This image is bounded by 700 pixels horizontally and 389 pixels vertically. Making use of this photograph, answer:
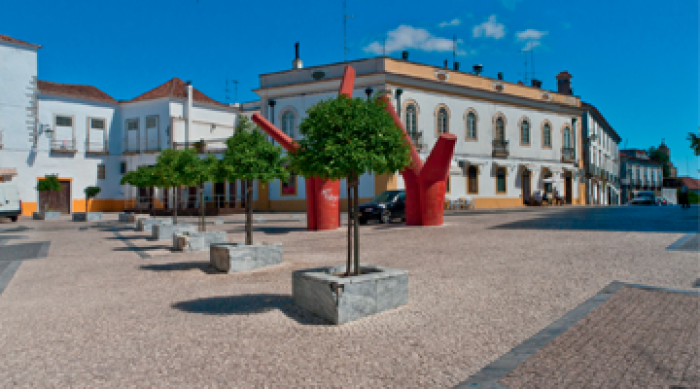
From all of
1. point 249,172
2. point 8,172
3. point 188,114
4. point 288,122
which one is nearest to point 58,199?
point 8,172

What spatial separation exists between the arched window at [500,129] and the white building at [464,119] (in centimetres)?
7

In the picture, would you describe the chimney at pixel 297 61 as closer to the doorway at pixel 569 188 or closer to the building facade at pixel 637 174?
the doorway at pixel 569 188

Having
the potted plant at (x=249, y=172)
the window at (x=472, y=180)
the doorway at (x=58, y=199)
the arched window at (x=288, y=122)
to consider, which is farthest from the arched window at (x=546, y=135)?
the doorway at (x=58, y=199)

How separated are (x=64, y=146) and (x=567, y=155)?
1528 inches

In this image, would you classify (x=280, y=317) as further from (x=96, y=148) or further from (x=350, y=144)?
(x=96, y=148)

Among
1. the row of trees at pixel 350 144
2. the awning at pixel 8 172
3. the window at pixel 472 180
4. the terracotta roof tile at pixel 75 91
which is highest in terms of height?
the terracotta roof tile at pixel 75 91

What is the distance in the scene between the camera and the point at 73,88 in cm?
3869

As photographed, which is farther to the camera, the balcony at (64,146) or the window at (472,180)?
the balcony at (64,146)

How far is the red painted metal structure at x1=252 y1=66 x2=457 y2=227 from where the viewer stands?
49.4 ft

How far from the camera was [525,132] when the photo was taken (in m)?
36.6

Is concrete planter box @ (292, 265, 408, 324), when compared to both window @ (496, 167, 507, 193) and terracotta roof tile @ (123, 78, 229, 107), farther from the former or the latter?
terracotta roof tile @ (123, 78, 229, 107)

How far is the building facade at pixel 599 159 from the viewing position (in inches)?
1709

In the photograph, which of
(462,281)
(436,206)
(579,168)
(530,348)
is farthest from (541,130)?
(530,348)

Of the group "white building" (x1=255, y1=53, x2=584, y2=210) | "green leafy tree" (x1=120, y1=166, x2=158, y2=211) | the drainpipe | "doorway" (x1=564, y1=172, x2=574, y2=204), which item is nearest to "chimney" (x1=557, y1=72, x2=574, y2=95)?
"white building" (x1=255, y1=53, x2=584, y2=210)
